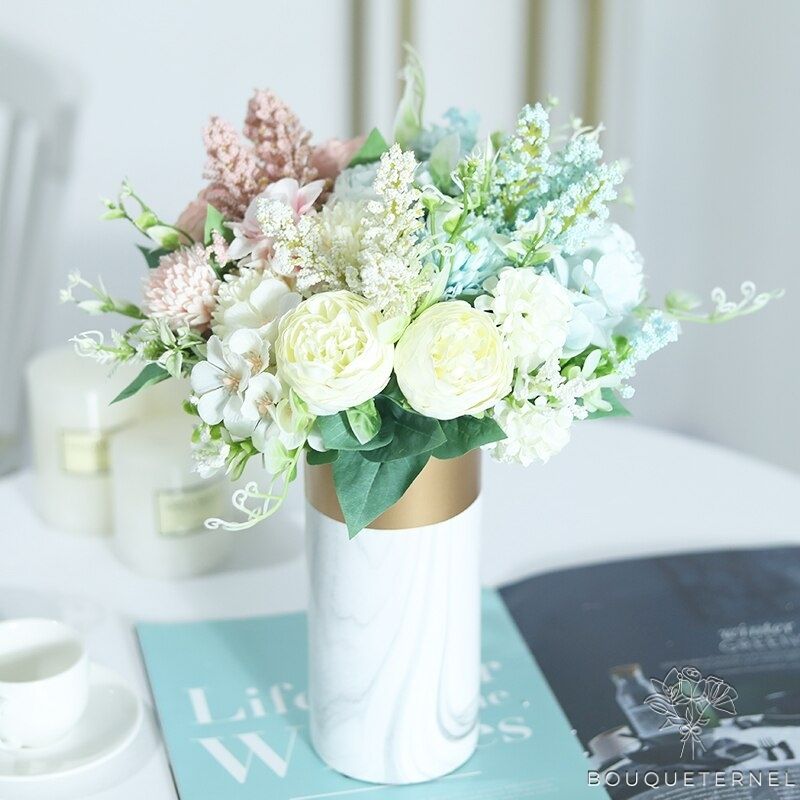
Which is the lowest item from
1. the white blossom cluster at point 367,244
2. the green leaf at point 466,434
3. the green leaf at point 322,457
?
the green leaf at point 322,457

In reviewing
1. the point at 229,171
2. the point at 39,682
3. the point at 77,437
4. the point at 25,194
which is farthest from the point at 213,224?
the point at 25,194

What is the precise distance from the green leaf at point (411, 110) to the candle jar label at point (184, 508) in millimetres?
408

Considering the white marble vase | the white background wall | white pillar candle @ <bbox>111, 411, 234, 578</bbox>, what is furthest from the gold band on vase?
the white background wall

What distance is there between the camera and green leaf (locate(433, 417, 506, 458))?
0.76 metres

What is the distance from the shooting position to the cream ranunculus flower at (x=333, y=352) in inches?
27.4

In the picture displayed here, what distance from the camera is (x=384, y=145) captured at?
0.88 m

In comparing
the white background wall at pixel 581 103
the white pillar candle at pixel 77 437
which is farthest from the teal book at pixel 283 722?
the white background wall at pixel 581 103

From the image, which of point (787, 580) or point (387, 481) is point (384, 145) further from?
point (787, 580)

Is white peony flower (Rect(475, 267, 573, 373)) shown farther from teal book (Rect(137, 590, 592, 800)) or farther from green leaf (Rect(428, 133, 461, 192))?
teal book (Rect(137, 590, 592, 800))

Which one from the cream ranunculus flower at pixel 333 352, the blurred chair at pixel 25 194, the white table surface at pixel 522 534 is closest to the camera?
the cream ranunculus flower at pixel 333 352

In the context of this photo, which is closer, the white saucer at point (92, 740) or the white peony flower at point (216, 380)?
the white peony flower at point (216, 380)

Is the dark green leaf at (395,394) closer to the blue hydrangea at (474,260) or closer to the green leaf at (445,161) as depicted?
the blue hydrangea at (474,260)

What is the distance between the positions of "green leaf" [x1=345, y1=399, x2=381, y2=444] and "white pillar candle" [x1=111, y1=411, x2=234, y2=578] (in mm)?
425

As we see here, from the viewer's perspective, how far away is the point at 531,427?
0.75m
